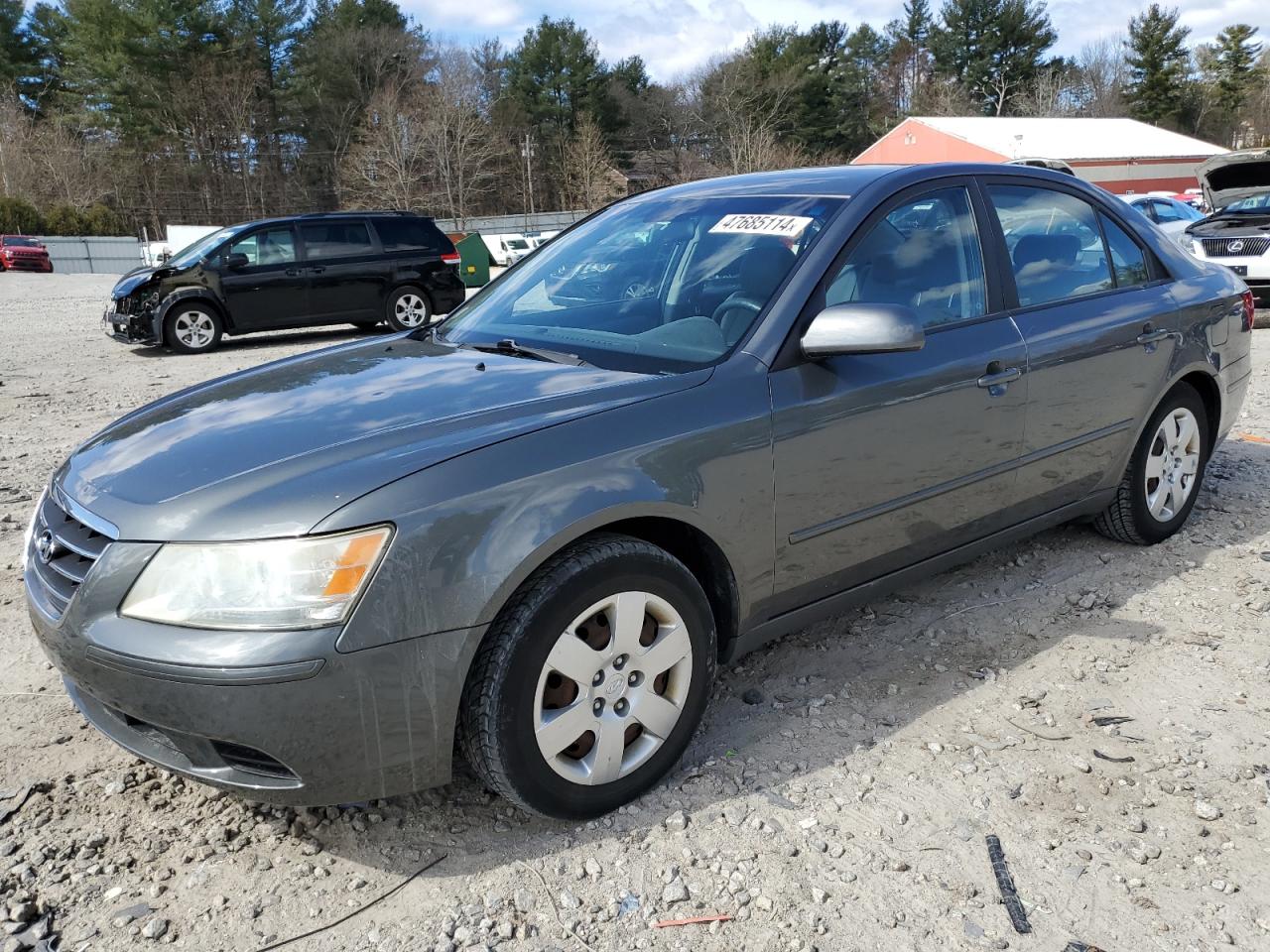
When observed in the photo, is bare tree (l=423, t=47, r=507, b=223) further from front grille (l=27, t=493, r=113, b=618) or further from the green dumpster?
front grille (l=27, t=493, r=113, b=618)

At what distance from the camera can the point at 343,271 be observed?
13.8 m

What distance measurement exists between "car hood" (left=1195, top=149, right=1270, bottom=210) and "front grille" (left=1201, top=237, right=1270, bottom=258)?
1.29 m

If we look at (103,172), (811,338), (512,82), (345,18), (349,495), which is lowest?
(349,495)

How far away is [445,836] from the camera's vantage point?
2670 millimetres

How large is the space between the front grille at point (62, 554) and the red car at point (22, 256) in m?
39.2

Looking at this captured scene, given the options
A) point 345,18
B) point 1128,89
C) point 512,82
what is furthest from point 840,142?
point 345,18

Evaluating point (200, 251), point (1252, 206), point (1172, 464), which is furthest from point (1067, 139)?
point (1172, 464)

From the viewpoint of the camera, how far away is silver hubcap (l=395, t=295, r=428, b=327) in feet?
47.0

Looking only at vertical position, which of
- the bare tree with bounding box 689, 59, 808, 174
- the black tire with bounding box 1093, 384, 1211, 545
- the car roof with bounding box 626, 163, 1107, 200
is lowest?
the black tire with bounding box 1093, 384, 1211, 545

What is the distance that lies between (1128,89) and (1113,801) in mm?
90108

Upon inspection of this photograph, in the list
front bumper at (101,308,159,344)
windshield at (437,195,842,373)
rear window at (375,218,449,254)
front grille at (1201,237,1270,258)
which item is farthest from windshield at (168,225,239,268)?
front grille at (1201,237,1270,258)

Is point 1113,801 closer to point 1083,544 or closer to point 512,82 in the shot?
point 1083,544

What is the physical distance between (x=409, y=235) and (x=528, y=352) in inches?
471

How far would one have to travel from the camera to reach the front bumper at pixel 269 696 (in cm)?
218
